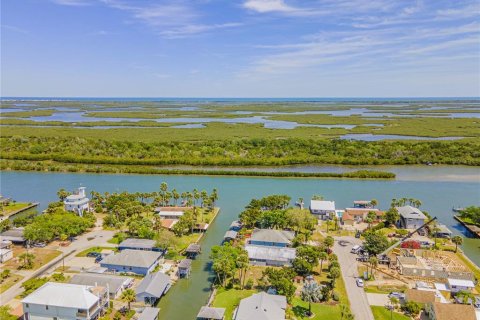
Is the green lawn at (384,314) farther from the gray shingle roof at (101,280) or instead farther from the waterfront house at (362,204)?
the waterfront house at (362,204)

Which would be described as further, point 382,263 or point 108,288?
point 382,263

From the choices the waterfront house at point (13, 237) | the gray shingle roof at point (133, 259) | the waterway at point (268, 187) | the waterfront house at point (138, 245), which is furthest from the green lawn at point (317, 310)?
the waterfront house at point (13, 237)

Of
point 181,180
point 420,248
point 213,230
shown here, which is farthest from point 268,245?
point 181,180

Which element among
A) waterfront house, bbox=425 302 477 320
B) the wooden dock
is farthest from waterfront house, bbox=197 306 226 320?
the wooden dock

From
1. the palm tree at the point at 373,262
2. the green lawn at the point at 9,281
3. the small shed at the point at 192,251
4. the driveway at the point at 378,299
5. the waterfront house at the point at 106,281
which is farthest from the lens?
the small shed at the point at 192,251

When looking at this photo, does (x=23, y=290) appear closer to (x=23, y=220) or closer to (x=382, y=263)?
(x=23, y=220)

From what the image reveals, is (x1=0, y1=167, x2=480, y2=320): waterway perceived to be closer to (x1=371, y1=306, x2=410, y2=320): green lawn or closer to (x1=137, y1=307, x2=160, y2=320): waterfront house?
(x1=137, y1=307, x2=160, y2=320): waterfront house

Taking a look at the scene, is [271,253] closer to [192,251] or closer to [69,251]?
[192,251]
